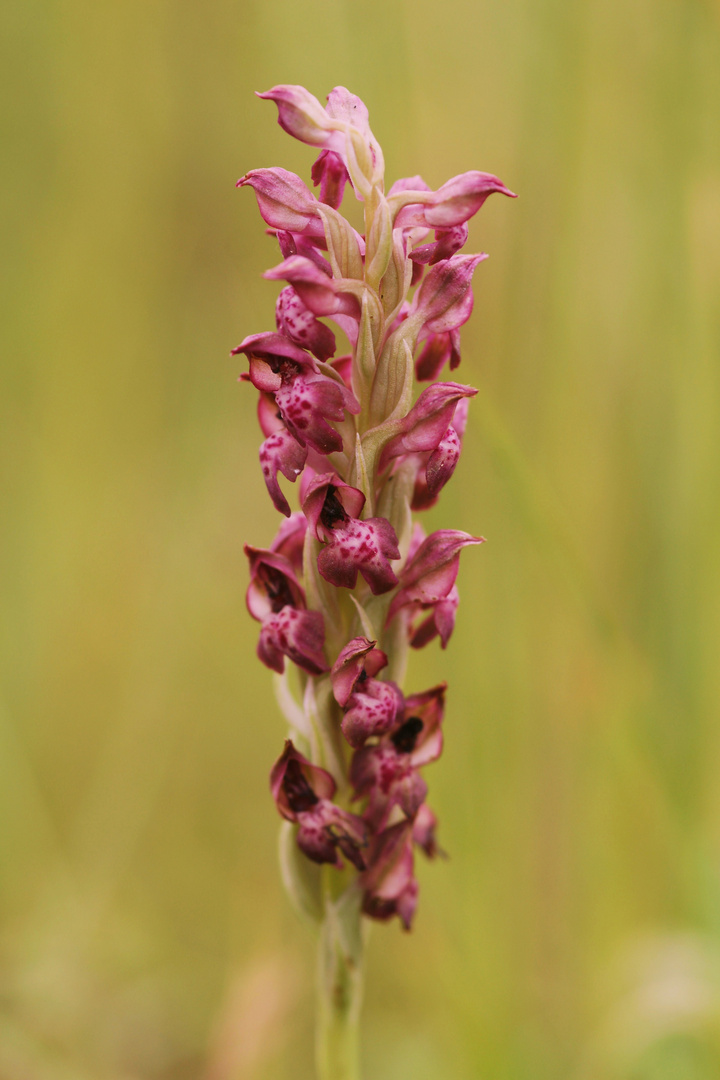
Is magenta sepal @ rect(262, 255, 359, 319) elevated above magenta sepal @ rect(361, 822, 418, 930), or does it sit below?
above

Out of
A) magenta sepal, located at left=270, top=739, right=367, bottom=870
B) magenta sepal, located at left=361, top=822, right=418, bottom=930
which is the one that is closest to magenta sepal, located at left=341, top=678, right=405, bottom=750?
magenta sepal, located at left=270, top=739, right=367, bottom=870

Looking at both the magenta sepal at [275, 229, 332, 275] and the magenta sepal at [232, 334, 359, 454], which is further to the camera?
the magenta sepal at [275, 229, 332, 275]

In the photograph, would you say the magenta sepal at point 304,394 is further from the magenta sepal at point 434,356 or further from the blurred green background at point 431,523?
the blurred green background at point 431,523

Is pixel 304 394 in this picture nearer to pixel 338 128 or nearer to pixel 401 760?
pixel 338 128

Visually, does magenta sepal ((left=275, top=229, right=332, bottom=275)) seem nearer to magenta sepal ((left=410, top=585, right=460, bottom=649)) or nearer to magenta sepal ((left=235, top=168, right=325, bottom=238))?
magenta sepal ((left=235, top=168, right=325, bottom=238))

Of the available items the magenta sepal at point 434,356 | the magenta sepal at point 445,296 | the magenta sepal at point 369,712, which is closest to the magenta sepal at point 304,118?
the magenta sepal at point 445,296
